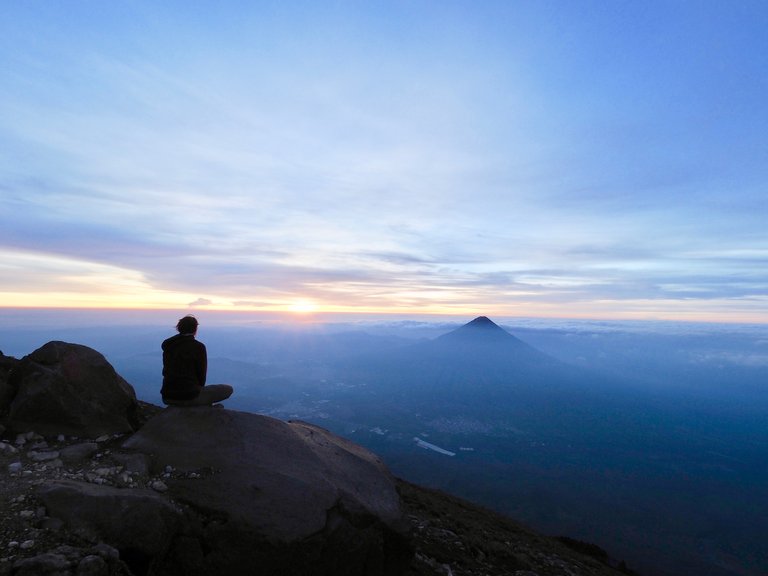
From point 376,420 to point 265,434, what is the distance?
177480 millimetres

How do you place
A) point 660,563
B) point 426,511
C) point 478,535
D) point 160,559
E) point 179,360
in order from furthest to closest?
point 660,563 → point 426,511 → point 478,535 → point 179,360 → point 160,559

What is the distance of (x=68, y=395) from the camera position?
11.0 meters

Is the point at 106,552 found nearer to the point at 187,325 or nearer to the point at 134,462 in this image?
the point at 134,462

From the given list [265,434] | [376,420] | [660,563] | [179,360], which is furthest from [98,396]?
[376,420]

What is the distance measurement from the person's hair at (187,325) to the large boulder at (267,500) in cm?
→ 221

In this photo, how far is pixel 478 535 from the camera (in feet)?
58.3

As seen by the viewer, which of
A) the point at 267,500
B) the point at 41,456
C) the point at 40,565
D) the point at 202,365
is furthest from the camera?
the point at 202,365

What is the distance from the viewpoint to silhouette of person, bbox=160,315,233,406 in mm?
10820

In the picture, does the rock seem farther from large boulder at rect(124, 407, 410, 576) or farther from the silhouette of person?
the silhouette of person

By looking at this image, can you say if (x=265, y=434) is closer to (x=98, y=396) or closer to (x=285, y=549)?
(x=285, y=549)

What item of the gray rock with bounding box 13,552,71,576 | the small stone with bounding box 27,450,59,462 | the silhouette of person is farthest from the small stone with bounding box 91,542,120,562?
the silhouette of person

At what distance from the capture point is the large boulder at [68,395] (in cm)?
1052

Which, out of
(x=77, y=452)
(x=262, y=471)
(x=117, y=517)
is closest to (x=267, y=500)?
(x=262, y=471)

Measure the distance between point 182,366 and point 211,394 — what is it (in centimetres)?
127
